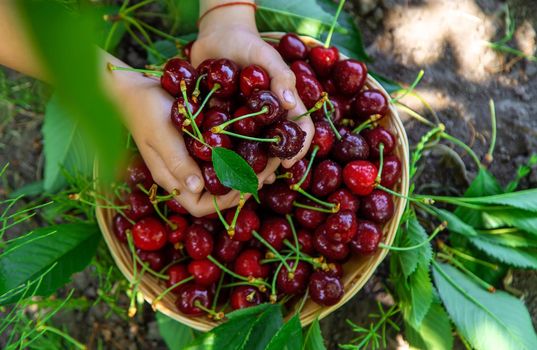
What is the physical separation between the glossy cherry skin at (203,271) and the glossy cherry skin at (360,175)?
40cm

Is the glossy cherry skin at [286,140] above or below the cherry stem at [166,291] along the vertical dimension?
above

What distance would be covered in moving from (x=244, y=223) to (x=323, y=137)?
289mm

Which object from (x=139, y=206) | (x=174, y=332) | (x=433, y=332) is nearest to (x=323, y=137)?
(x=139, y=206)

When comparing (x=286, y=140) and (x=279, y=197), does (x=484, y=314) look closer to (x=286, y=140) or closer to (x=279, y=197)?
(x=279, y=197)

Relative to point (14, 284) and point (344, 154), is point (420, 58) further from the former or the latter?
point (14, 284)

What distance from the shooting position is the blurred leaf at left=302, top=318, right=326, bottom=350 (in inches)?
49.0

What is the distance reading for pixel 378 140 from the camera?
1.25 metres

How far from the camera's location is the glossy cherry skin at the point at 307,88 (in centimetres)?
120

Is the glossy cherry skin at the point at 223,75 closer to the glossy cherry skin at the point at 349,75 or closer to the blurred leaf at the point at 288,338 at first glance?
the glossy cherry skin at the point at 349,75

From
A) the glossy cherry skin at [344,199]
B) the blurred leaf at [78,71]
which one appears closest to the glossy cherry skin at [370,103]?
the glossy cherry skin at [344,199]

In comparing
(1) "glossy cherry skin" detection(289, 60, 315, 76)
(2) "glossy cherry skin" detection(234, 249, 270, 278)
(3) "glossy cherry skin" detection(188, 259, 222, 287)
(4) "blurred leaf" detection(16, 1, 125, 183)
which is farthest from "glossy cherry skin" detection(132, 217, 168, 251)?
(4) "blurred leaf" detection(16, 1, 125, 183)

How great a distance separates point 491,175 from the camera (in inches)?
63.3

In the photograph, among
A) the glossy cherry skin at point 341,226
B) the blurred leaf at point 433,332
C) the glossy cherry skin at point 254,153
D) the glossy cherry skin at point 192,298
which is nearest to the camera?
A: the glossy cherry skin at point 254,153

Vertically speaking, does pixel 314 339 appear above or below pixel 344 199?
below
